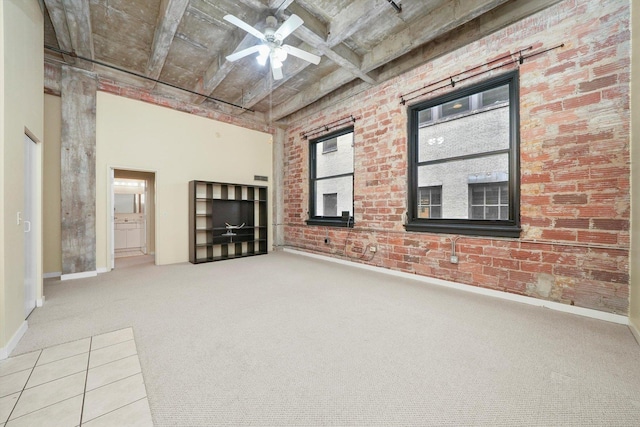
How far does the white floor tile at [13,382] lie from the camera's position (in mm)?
1388

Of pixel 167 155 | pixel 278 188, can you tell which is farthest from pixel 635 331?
pixel 167 155

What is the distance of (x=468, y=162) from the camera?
339 cm

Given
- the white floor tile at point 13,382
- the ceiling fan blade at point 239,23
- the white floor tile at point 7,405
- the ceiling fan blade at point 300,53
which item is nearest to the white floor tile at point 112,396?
the white floor tile at point 7,405

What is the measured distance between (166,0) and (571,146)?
15.3 ft

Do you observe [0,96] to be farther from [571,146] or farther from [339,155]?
[571,146]

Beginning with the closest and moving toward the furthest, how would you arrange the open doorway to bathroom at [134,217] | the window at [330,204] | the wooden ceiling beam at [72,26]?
the wooden ceiling beam at [72,26], the window at [330,204], the open doorway to bathroom at [134,217]

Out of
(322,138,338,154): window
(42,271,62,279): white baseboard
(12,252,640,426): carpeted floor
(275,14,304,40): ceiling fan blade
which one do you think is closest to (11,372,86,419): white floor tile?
(12,252,640,426): carpeted floor

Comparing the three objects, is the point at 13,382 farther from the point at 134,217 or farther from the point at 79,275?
the point at 134,217

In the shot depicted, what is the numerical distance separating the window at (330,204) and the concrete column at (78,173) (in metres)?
4.11

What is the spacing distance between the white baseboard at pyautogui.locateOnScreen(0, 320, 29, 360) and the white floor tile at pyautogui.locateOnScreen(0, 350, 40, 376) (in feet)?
0.19

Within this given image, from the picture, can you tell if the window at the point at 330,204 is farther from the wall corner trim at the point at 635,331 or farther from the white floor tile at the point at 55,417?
the white floor tile at the point at 55,417

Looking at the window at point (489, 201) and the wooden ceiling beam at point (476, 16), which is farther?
the window at point (489, 201)

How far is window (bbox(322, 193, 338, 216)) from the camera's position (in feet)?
17.4

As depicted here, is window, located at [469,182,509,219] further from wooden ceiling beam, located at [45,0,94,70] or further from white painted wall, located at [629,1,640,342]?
wooden ceiling beam, located at [45,0,94,70]
